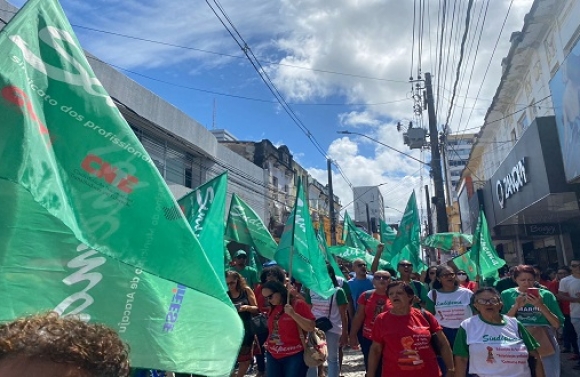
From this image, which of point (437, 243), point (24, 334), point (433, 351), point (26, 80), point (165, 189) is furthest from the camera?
point (437, 243)

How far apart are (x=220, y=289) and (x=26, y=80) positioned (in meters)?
1.28

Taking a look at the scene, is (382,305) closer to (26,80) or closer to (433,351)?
(433,351)

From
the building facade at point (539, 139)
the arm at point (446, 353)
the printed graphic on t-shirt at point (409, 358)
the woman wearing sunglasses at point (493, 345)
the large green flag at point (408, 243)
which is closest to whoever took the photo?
the woman wearing sunglasses at point (493, 345)

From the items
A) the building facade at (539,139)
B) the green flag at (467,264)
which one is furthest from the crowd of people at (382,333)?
the building facade at (539,139)

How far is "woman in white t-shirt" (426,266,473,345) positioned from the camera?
5.45 m

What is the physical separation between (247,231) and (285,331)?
370cm

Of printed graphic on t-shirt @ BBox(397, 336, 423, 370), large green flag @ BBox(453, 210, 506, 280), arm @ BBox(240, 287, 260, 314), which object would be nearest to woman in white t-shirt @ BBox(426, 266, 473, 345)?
printed graphic on t-shirt @ BBox(397, 336, 423, 370)

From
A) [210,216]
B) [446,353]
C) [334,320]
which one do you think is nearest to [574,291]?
[334,320]

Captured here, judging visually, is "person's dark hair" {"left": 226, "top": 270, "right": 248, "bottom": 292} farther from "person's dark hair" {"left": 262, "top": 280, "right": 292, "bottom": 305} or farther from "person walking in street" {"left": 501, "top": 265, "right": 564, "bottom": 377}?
"person walking in street" {"left": 501, "top": 265, "right": 564, "bottom": 377}

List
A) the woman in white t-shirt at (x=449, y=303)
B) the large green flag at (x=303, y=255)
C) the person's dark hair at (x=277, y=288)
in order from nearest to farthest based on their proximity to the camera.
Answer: the person's dark hair at (x=277, y=288), the large green flag at (x=303, y=255), the woman in white t-shirt at (x=449, y=303)

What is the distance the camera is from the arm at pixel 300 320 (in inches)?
177

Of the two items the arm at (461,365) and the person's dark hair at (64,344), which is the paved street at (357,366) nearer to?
the arm at (461,365)

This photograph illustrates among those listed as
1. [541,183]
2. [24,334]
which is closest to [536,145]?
[541,183]

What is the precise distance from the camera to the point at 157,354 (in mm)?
1895
